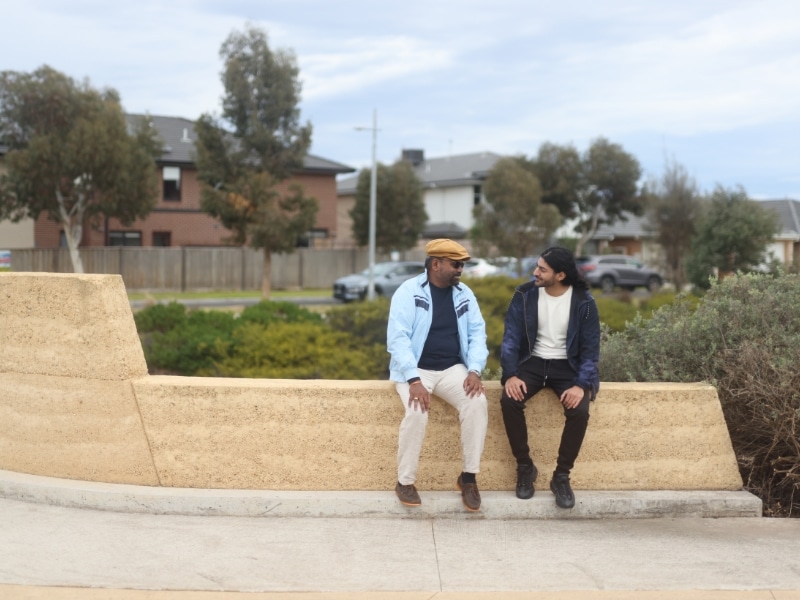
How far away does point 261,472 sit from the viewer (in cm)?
596

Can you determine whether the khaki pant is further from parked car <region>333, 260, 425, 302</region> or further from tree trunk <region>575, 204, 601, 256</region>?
tree trunk <region>575, 204, 601, 256</region>

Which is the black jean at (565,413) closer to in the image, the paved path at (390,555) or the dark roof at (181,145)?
the paved path at (390,555)

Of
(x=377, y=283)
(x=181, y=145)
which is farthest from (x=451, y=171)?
(x=377, y=283)

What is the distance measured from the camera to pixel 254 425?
5949 millimetres

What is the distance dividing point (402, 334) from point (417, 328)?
0.40ft

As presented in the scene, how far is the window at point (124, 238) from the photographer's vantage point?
44.7 meters

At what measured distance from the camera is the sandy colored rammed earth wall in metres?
5.95

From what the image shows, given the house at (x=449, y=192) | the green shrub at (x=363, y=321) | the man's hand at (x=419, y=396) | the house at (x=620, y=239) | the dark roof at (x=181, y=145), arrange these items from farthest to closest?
the house at (x=620, y=239) < the house at (x=449, y=192) < the dark roof at (x=181, y=145) < the green shrub at (x=363, y=321) < the man's hand at (x=419, y=396)

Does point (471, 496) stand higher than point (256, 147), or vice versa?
point (256, 147)

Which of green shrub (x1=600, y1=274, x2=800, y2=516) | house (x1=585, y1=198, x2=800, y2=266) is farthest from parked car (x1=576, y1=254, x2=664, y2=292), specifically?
green shrub (x1=600, y1=274, x2=800, y2=516)

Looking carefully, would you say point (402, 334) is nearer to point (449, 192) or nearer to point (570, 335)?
point (570, 335)

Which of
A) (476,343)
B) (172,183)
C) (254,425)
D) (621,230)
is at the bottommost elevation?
(254,425)

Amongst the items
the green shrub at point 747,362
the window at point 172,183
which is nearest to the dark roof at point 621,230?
the window at point 172,183

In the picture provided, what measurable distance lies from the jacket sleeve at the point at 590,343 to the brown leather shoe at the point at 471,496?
3.01 ft
